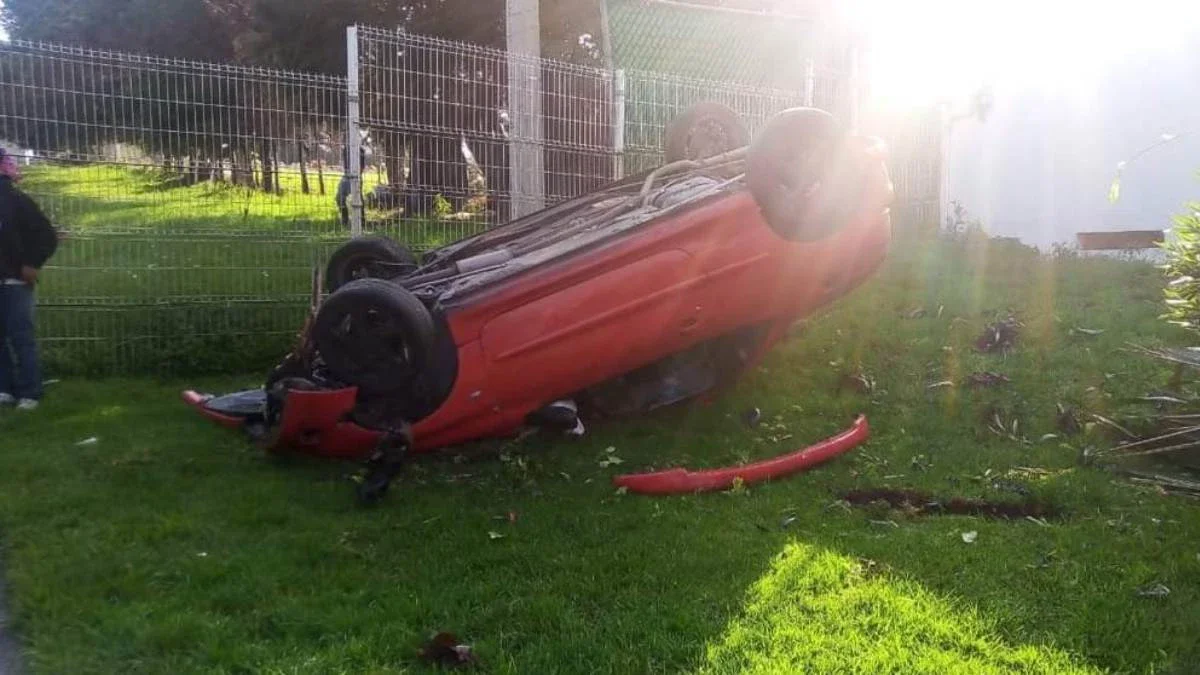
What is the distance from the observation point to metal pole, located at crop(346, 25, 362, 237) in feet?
23.8

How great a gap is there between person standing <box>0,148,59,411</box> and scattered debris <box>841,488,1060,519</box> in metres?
5.04

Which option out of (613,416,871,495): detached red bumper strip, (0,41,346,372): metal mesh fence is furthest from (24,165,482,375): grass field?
(613,416,871,495): detached red bumper strip

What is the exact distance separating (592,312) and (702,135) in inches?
104

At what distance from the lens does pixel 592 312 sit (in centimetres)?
487

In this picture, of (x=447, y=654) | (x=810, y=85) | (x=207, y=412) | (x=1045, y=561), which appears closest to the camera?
(x=447, y=654)

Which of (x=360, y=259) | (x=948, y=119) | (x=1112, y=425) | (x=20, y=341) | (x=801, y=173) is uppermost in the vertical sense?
(x=948, y=119)

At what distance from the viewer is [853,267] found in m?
5.66

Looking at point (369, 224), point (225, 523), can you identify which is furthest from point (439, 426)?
point (369, 224)

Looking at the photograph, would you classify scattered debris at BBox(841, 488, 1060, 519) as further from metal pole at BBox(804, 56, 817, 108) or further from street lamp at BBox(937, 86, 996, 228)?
street lamp at BBox(937, 86, 996, 228)

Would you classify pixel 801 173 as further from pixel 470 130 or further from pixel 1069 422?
pixel 470 130

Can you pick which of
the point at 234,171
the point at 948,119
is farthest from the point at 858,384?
the point at 948,119

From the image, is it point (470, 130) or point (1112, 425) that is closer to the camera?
point (1112, 425)

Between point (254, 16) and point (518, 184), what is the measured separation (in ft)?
36.3

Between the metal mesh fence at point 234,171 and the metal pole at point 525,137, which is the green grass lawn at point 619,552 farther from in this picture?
the metal pole at point 525,137
